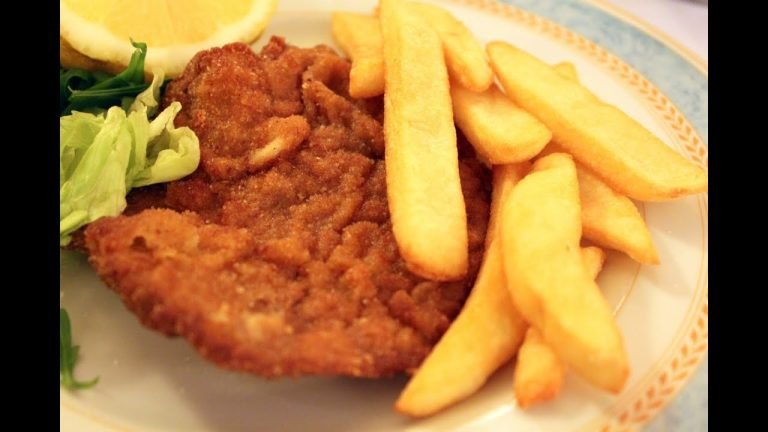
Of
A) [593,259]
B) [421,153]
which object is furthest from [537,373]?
[421,153]

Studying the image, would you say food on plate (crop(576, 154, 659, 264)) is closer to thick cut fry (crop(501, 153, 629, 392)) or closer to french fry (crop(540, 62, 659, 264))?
french fry (crop(540, 62, 659, 264))

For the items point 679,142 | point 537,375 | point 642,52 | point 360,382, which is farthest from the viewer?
point 642,52

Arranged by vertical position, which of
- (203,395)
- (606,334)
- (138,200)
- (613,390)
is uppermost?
(606,334)

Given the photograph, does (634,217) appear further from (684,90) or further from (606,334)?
(684,90)

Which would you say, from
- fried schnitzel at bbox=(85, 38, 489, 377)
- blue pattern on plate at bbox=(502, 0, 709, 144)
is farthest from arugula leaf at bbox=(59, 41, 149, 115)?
blue pattern on plate at bbox=(502, 0, 709, 144)

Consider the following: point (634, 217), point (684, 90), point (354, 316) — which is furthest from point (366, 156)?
point (684, 90)

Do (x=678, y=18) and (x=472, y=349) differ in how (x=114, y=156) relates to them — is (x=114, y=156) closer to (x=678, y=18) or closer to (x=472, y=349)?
(x=472, y=349)
